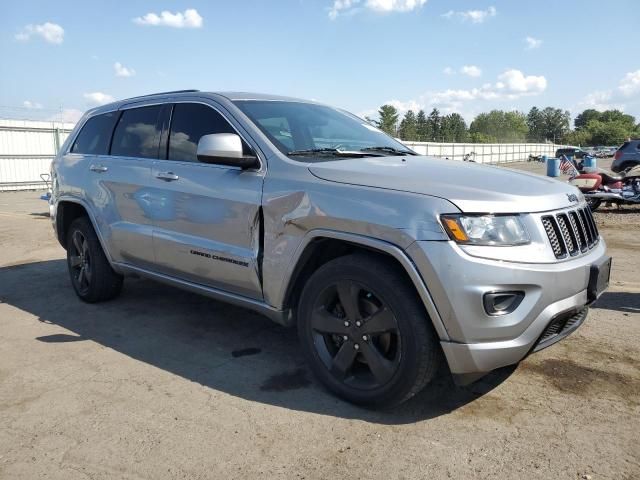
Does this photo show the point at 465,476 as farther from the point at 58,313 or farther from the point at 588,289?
the point at 58,313

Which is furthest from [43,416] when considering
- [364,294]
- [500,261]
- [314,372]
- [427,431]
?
[500,261]

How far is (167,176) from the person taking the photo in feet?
13.5

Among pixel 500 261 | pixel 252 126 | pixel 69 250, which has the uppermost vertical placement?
pixel 252 126

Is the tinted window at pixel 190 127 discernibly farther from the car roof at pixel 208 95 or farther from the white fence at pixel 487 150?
the white fence at pixel 487 150

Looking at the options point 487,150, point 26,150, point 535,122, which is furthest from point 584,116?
point 26,150

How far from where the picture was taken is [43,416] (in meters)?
3.10

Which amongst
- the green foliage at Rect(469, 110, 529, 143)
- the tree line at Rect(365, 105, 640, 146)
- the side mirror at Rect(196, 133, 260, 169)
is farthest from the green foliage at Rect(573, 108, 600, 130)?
the side mirror at Rect(196, 133, 260, 169)

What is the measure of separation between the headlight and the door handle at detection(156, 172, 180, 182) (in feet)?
7.22

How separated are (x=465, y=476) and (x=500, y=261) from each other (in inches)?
39.7

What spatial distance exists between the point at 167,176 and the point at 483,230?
96.7 inches

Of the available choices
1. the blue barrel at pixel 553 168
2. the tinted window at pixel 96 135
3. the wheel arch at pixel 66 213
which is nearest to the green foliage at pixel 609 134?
the blue barrel at pixel 553 168

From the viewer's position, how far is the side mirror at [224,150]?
3393 millimetres

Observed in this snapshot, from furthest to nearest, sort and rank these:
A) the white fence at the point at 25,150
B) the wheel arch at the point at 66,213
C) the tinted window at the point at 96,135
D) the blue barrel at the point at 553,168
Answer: the blue barrel at the point at 553,168, the white fence at the point at 25,150, the wheel arch at the point at 66,213, the tinted window at the point at 96,135

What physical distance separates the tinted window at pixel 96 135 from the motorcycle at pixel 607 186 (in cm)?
966
